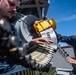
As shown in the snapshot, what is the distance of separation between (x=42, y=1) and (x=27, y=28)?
7298 mm

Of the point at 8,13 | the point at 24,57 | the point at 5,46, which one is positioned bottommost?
the point at 24,57

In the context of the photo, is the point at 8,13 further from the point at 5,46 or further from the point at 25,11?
the point at 25,11

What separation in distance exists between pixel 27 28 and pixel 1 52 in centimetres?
600

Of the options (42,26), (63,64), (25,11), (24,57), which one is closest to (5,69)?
(24,57)

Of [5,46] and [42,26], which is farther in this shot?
[42,26]

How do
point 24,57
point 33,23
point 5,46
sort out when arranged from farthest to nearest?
point 33,23, point 24,57, point 5,46

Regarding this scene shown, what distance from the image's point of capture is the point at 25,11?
1446 cm

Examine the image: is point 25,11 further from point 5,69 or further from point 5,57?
point 5,57

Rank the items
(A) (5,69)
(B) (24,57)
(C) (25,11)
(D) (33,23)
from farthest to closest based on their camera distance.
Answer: (C) (25,11)
(D) (33,23)
(A) (5,69)
(B) (24,57)

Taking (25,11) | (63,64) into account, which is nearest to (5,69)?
(25,11)

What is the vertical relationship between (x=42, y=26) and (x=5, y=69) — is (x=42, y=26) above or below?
above

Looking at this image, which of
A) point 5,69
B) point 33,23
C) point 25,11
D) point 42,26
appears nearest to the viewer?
point 5,69

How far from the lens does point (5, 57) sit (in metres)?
1.65

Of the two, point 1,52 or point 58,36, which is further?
point 58,36
